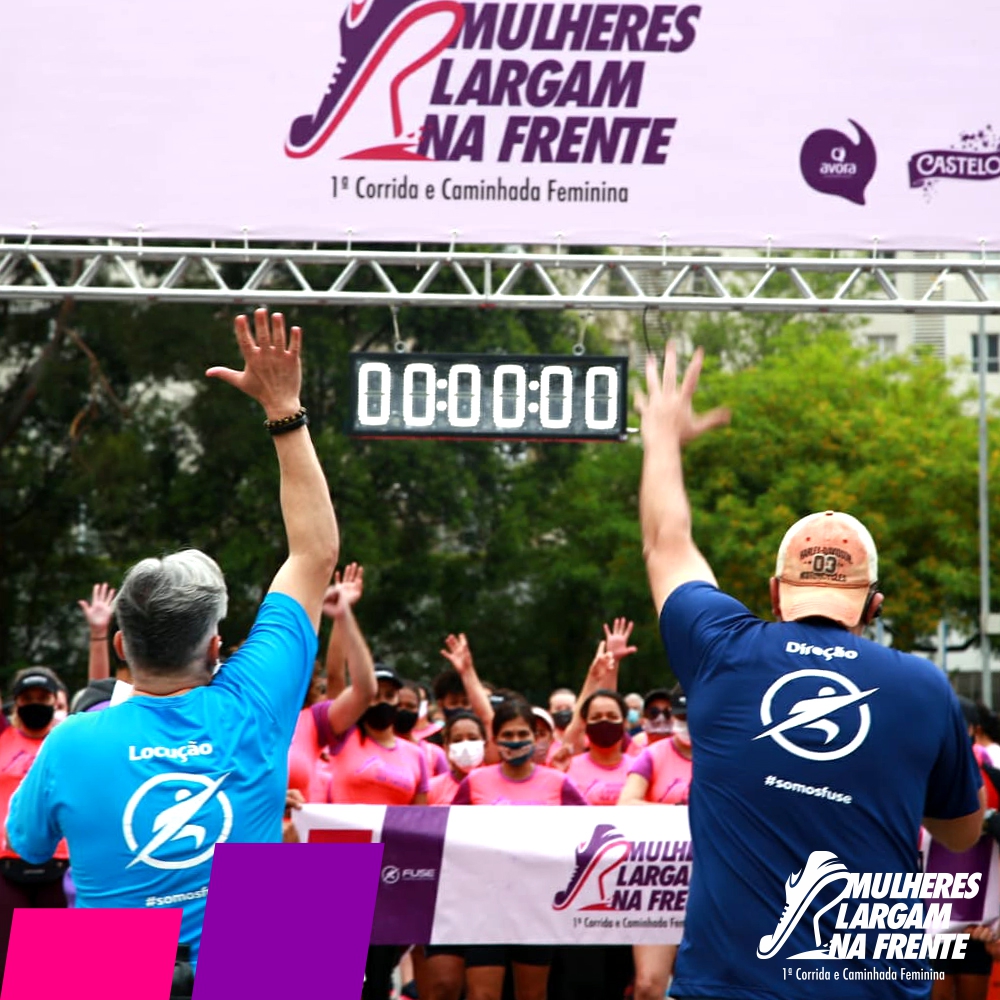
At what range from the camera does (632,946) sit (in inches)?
347

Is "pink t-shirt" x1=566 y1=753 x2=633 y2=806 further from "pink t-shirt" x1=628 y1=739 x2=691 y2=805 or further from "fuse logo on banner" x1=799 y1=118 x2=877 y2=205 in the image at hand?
"fuse logo on banner" x1=799 y1=118 x2=877 y2=205

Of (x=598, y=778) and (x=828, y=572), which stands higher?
(x=828, y=572)

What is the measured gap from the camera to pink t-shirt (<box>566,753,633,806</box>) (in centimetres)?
921

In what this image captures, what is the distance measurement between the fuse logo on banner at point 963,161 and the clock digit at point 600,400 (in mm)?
2173

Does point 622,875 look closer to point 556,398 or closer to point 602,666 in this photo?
point 602,666

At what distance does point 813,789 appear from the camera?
3.23 meters

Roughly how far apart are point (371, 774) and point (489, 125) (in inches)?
150

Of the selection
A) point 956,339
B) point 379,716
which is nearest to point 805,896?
point 379,716

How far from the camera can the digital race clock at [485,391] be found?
10.0 m

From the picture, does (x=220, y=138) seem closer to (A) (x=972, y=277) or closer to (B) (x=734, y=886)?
(A) (x=972, y=277)

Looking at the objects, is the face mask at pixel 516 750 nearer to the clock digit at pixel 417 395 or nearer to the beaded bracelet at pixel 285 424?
the clock digit at pixel 417 395

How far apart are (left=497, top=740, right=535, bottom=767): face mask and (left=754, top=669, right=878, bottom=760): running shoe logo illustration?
537cm

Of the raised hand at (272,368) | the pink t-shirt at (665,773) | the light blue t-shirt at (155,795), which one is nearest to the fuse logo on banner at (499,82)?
the pink t-shirt at (665,773)

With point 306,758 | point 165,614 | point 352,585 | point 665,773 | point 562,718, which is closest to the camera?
point 165,614
